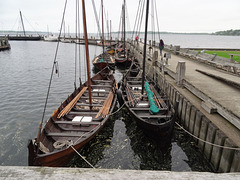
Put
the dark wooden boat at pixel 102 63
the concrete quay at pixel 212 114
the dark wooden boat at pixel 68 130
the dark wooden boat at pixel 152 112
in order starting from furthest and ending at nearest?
1. the dark wooden boat at pixel 102 63
2. the dark wooden boat at pixel 152 112
3. the concrete quay at pixel 212 114
4. the dark wooden boat at pixel 68 130

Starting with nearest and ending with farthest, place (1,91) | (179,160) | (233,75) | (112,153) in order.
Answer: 1. (179,160)
2. (112,153)
3. (233,75)
4. (1,91)

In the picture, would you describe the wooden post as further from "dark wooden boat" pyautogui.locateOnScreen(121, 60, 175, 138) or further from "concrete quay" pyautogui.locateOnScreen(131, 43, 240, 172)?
"dark wooden boat" pyautogui.locateOnScreen(121, 60, 175, 138)

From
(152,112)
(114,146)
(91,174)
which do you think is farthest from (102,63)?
(91,174)

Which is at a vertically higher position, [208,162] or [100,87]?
[100,87]

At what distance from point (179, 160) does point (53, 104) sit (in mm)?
12869

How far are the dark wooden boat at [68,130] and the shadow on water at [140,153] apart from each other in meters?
1.28

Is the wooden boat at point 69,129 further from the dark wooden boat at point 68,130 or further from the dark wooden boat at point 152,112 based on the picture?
the dark wooden boat at point 152,112

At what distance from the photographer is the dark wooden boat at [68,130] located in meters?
6.54

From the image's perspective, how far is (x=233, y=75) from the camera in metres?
14.7

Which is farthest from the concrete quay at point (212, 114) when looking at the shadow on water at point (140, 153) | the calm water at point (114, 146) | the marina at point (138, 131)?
the calm water at point (114, 146)

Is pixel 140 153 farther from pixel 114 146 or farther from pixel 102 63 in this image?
pixel 102 63

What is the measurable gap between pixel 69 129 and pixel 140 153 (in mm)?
4283

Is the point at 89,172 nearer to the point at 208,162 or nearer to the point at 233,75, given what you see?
the point at 208,162

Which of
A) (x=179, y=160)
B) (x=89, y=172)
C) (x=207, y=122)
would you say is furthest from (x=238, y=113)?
(x=89, y=172)
